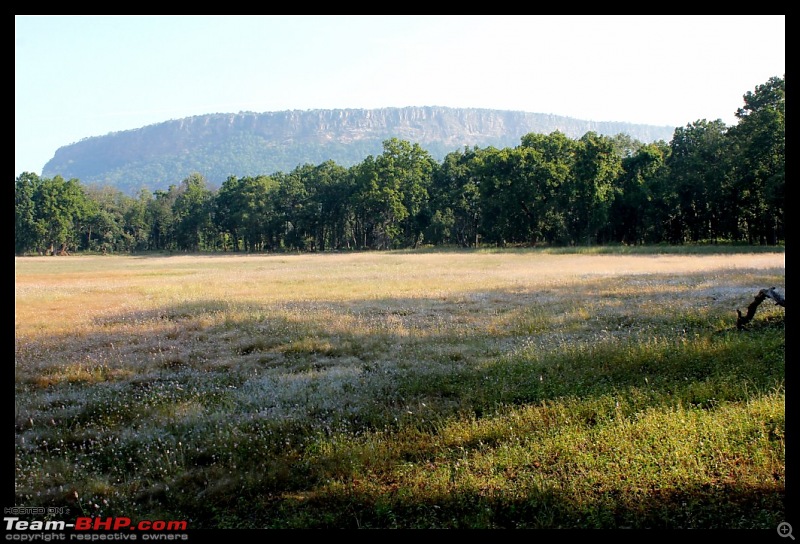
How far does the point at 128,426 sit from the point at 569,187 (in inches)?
3130

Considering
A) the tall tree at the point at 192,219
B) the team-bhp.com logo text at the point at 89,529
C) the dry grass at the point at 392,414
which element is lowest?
the dry grass at the point at 392,414

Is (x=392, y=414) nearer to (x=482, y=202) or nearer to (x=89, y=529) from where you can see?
(x=89, y=529)

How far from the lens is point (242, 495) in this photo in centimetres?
485

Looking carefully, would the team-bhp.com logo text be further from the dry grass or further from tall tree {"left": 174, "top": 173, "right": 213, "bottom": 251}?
tall tree {"left": 174, "top": 173, "right": 213, "bottom": 251}

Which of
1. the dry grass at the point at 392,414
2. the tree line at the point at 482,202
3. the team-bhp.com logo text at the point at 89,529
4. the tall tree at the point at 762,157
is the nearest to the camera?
the team-bhp.com logo text at the point at 89,529

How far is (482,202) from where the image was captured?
283ft

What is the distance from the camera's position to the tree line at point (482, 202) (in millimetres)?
56188
